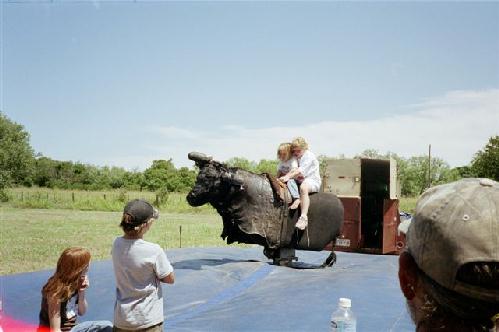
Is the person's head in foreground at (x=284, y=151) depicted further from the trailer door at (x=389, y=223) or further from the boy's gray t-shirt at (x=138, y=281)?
the boy's gray t-shirt at (x=138, y=281)

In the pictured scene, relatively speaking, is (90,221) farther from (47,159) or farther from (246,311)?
(47,159)

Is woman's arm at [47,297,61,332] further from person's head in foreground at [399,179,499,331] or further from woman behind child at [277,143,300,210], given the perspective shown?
woman behind child at [277,143,300,210]

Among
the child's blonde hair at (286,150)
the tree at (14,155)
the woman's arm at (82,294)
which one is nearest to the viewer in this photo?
the woman's arm at (82,294)

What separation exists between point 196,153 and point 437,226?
6.20 metres

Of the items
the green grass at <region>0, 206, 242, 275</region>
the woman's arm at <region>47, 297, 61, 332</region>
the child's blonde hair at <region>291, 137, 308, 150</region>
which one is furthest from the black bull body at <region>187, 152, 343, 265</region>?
the green grass at <region>0, 206, 242, 275</region>

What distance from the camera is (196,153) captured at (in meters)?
7.23

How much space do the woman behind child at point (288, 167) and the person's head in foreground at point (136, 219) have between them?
391 cm

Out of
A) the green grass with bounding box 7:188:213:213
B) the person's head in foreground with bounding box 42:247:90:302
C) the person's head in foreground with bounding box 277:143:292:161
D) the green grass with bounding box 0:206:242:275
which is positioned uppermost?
the person's head in foreground with bounding box 277:143:292:161

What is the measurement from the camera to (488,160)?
136 ft

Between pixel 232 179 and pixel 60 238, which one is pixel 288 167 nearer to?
pixel 232 179

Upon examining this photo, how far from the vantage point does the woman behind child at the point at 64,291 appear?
3.45 meters

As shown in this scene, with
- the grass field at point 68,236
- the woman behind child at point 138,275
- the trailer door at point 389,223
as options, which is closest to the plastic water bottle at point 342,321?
the woman behind child at point 138,275

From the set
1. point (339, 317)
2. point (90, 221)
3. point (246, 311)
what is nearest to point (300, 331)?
point (246, 311)

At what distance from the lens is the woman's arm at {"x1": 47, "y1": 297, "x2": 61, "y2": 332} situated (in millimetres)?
3439
